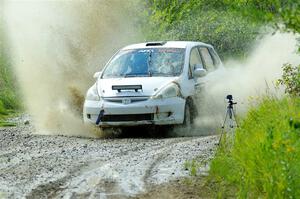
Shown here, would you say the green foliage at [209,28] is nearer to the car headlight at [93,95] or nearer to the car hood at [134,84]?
the car hood at [134,84]

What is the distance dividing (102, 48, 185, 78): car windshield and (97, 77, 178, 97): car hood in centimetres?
34

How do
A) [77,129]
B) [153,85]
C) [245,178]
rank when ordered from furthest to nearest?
1. [77,129]
2. [153,85]
3. [245,178]

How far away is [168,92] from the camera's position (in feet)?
45.6

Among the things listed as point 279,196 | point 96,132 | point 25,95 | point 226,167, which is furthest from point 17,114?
point 279,196

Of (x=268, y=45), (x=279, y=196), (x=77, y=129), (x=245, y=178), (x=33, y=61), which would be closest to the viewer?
(x=279, y=196)

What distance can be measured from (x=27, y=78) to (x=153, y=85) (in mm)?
5117

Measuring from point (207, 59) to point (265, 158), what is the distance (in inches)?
334

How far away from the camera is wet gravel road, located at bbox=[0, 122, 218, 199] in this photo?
8.68 m

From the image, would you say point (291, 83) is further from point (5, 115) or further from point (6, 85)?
point (6, 85)

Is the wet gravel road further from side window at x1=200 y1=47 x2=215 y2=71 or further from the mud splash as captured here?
side window at x1=200 y1=47 x2=215 y2=71

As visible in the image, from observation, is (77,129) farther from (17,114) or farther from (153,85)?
(17,114)

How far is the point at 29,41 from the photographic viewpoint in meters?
20.4

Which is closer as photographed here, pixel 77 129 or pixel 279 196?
pixel 279 196

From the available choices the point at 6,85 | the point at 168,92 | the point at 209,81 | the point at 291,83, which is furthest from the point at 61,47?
the point at 291,83
